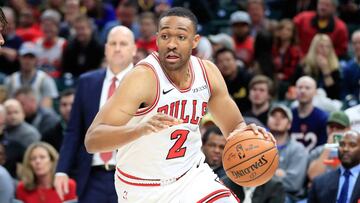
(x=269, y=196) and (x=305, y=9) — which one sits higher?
(x=305, y=9)

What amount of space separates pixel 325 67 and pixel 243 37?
2.03 meters

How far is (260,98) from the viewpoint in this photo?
10773mm

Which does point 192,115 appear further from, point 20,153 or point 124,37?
point 20,153

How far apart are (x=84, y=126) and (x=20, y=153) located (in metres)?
3.40

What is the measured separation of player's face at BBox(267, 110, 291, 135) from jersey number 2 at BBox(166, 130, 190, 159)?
166 inches

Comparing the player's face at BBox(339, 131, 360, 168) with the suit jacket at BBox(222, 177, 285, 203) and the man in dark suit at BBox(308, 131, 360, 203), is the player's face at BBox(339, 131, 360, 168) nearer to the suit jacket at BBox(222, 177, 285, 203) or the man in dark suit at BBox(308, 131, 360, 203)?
the man in dark suit at BBox(308, 131, 360, 203)

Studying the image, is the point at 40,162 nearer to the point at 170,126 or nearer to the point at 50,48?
the point at 170,126

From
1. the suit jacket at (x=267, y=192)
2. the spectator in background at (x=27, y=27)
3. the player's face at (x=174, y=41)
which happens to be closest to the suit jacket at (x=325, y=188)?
the suit jacket at (x=267, y=192)

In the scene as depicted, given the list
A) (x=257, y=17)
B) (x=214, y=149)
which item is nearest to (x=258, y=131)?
(x=214, y=149)

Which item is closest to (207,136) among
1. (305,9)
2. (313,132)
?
(313,132)

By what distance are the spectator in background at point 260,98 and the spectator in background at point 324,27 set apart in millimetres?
2340

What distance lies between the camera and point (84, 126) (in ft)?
23.7

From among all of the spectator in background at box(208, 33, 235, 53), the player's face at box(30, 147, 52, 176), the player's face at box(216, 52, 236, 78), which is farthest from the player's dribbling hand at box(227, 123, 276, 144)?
the spectator in background at box(208, 33, 235, 53)

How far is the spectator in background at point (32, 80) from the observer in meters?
12.4
